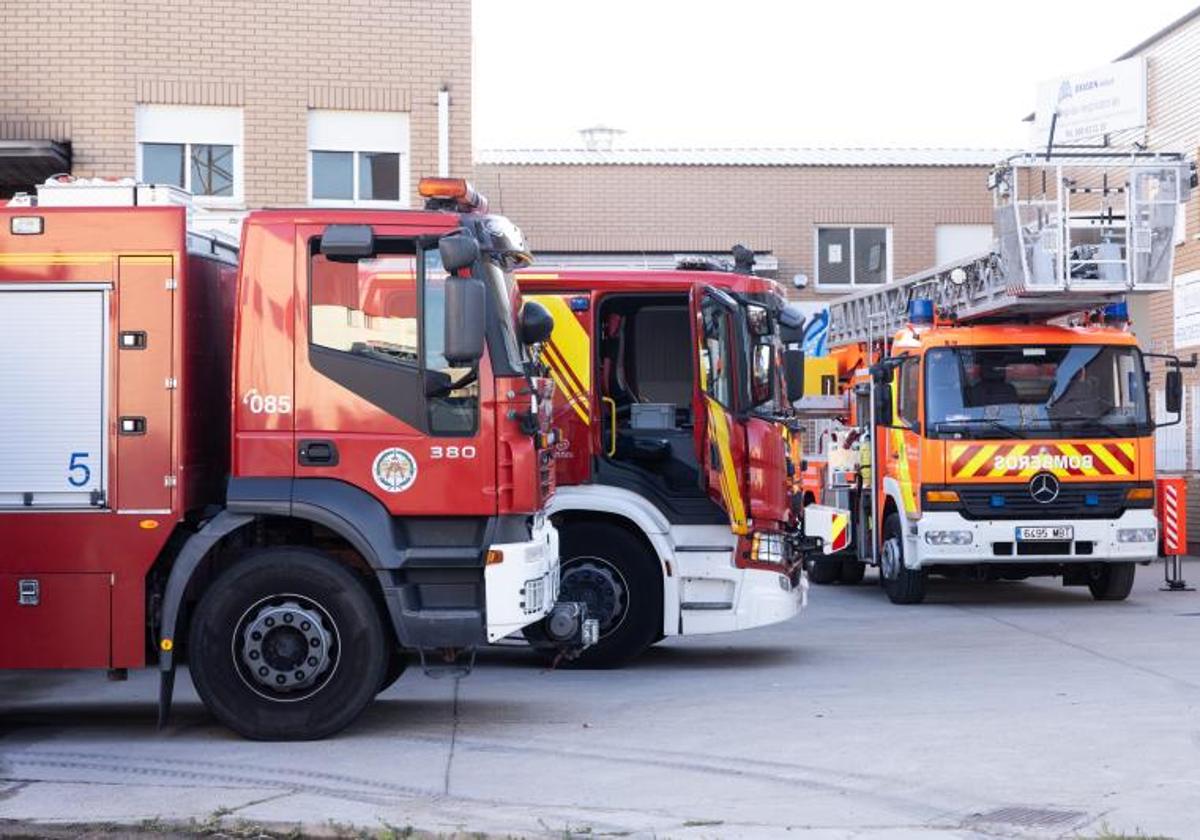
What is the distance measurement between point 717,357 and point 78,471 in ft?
15.4

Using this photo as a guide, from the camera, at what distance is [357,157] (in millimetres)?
19281

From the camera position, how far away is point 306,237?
964cm

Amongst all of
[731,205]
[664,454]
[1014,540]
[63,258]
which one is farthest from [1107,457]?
[731,205]

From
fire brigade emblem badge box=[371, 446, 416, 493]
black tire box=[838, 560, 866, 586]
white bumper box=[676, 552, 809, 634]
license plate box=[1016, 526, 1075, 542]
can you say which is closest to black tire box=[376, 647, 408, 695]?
fire brigade emblem badge box=[371, 446, 416, 493]

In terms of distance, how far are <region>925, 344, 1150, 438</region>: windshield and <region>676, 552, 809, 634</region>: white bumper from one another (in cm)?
524

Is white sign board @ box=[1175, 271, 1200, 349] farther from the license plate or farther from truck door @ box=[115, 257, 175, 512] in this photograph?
truck door @ box=[115, 257, 175, 512]

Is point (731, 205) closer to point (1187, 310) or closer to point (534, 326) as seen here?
point (1187, 310)

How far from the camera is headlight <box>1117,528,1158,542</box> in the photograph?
57.3 ft

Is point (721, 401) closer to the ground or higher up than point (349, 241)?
closer to the ground

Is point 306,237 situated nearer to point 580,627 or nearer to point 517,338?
point 517,338

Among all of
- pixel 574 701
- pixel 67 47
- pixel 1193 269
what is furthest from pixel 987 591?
pixel 67 47

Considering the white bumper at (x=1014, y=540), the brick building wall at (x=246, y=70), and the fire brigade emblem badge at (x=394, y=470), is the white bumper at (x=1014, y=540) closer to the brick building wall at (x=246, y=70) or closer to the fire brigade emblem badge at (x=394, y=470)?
the brick building wall at (x=246, y=70)

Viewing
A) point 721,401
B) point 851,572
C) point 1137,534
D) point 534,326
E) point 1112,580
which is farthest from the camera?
point 851,572

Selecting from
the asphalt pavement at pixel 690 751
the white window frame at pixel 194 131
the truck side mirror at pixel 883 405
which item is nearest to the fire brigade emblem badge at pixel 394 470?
the asphalt pavement at pixel 690 751
